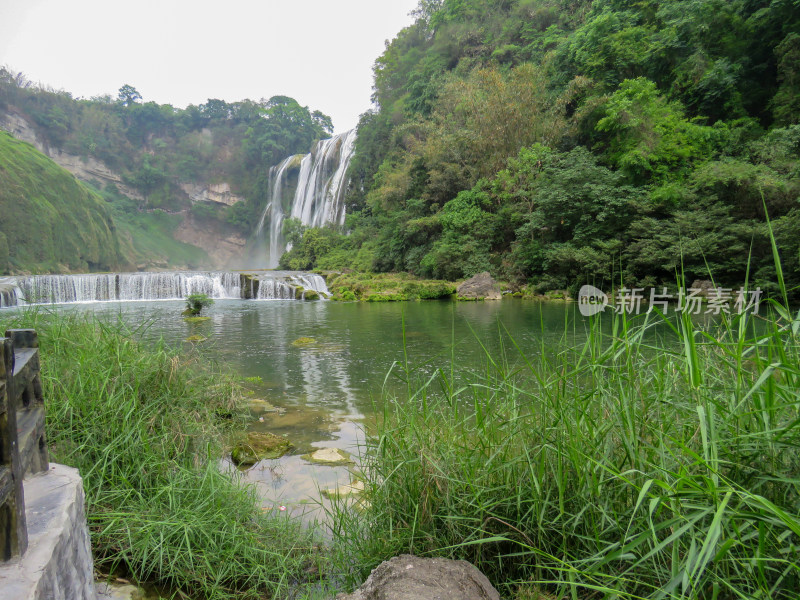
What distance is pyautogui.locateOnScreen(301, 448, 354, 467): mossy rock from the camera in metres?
3.15

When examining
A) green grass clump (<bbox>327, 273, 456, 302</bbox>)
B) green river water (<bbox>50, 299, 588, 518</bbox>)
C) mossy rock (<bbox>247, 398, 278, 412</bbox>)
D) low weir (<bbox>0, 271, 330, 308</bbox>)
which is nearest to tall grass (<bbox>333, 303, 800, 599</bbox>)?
green river water (<bbox>50, 299, 588, 518</bbox>)

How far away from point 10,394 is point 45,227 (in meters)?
32.1

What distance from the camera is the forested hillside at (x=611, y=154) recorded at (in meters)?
11.8

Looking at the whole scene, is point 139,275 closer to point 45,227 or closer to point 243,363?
point 45,227

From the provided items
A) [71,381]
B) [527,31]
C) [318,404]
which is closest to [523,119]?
[527,31]

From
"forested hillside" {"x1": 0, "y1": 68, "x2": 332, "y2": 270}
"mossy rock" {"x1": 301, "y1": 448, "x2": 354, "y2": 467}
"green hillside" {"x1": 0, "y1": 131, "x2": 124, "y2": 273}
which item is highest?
"forested hillside" {"x1": 0, "y1": 68, "x2": 332, "y2": 270}

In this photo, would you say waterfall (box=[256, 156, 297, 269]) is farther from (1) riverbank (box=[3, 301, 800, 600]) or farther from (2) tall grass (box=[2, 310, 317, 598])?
(1) riverbank (box=[3, 301, 800, 600])

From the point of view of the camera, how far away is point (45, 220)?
25.5 metres

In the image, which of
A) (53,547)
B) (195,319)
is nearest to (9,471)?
(53,547)

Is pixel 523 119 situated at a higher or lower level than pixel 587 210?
higher

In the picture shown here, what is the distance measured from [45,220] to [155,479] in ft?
103

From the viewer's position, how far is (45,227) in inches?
1001

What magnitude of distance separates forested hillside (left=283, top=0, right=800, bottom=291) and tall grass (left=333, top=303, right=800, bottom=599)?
8.68 metres

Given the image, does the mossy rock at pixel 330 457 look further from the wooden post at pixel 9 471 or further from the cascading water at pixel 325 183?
the cascading water at pixel 325 183
